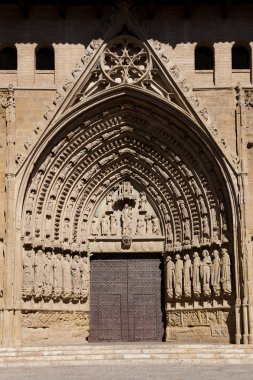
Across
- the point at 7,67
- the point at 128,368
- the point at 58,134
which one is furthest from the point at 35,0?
the point at 128,368

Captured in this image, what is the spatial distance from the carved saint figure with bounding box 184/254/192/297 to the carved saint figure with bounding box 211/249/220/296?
2.16ft

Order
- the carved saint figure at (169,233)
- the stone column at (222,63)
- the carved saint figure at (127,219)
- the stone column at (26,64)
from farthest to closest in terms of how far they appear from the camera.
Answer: the carved saint figure at (127,219) → the carved saint figure at (169,233) → the stone column at (222,63) → the stone column at (26,64)

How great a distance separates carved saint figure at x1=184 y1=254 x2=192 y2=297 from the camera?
18.7 metres

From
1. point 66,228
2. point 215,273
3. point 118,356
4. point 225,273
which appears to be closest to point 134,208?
point 66,228

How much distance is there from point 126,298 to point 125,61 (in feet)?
19.6

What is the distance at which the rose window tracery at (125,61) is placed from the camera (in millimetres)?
18766

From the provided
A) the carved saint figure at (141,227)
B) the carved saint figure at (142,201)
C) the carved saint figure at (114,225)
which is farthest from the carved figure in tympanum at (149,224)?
the carved saint figure at (114,225)

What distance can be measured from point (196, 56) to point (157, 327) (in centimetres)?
692

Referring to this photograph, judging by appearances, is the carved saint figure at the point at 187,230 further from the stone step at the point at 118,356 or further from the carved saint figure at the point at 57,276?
the stone step at the point at 118,356

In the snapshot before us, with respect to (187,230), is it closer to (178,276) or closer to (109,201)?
(178,276)

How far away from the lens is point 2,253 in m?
17.8

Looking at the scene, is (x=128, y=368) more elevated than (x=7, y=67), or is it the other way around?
(x=7, y=67)

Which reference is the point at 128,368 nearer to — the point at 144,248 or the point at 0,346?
the point at 0,346

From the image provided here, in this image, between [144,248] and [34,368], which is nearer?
[34,368]
